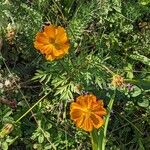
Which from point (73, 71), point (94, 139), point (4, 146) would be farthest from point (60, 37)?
point (4, 146)

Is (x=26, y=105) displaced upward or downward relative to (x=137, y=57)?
upward

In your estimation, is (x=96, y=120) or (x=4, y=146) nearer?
(x=96, y=120)

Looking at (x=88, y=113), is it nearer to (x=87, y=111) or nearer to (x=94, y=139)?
(x=87, y=111)

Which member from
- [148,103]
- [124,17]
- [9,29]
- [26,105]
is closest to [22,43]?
[9,29]

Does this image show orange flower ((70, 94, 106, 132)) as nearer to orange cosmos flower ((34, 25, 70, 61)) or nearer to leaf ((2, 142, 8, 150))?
orange cosmos flower ((34, 25, 70, 61))

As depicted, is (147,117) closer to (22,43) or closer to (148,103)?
(148,103)

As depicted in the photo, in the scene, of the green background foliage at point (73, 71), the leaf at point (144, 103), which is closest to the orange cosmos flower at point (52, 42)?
the green background foliage at point (73, 71)
